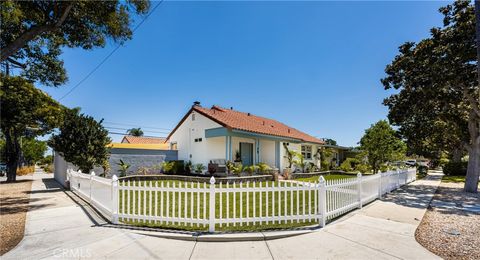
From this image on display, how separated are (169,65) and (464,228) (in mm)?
14840

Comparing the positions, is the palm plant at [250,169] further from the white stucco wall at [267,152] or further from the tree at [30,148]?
the tree at [30,148]

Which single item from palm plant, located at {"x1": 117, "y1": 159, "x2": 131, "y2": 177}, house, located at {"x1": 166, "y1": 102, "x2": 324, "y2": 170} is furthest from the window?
palm plant, located at {"x1": 117, "y1": 159, "x2": 131, "y2": 177}

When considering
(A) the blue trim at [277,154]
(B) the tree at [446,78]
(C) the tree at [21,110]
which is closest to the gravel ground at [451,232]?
(B) the tree at [446,78]

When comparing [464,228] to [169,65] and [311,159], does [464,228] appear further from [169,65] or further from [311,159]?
[311,159]

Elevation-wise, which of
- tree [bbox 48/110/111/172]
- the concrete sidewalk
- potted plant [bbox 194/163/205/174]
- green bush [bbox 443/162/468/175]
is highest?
tree [bbox 48/110/111/172]

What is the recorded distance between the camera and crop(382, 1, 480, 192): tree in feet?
34.4

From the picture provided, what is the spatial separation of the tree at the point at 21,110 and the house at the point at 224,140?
27.7 ft

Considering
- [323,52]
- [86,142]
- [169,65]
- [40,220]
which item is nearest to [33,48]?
→ [86,142]

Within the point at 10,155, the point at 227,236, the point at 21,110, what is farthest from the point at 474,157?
the point at 10,155

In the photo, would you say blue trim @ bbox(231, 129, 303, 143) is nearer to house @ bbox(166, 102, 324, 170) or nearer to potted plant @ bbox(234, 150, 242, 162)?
house @ bbox(166, 102, 324, 170)

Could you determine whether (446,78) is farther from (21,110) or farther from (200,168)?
(21,110)

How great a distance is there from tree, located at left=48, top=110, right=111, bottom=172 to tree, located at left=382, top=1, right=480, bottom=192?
16.2 m

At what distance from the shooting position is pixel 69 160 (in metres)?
12.9

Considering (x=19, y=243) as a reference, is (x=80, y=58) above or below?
above
